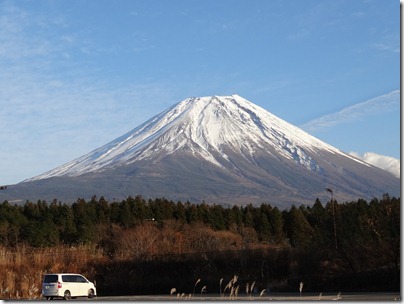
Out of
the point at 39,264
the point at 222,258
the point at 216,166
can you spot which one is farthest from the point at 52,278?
the point at 216,166

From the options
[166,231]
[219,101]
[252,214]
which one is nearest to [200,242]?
[166,231]

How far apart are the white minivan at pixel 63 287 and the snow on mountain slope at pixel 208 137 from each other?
394 feet

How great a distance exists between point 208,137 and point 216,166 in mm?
14698

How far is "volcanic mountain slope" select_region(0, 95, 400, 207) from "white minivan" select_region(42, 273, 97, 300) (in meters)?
92.7

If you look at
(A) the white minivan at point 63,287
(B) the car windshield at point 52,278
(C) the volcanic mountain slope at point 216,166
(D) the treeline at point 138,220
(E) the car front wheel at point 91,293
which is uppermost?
(C) the volcanic mountain slope at point 216,166

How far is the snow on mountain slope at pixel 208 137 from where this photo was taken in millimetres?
147625

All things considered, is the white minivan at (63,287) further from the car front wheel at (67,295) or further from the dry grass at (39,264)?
the dry grass at (39,264)

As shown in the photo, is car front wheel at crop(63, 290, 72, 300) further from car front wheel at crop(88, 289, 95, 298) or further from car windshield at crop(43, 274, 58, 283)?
car front wheel at crop(88, 289, 95, 298)

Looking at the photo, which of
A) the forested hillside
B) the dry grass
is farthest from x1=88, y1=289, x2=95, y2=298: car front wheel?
the dry grass

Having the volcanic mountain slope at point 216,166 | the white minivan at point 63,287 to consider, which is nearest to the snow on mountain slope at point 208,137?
the volcanic mountain slope at point 216,166

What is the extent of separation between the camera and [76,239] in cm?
4269

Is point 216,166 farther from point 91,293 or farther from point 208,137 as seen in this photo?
point 91,293

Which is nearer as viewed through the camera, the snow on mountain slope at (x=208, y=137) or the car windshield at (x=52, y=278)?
the car windshield at (x=52, y=278)

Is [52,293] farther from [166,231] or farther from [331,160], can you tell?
[331,160]
